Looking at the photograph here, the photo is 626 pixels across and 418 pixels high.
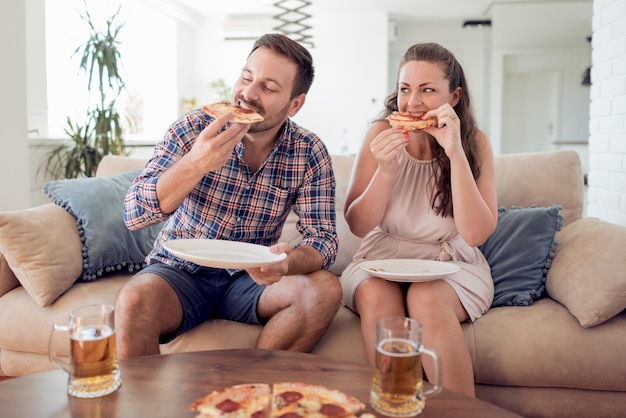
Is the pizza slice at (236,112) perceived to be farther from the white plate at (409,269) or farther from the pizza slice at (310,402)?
the pizza slice at (310,402)

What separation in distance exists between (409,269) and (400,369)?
0.83 metres

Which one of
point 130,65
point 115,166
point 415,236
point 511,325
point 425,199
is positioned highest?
point 130,65

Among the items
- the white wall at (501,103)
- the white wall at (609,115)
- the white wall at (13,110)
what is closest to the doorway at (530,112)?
the white wall at (501,103)

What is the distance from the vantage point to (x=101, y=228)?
2137 mm

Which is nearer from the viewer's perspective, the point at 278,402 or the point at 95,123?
the point at 278,402

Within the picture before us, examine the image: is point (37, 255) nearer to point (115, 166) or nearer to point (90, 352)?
point (115, 166)

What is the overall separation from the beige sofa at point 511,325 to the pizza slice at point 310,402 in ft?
2.42

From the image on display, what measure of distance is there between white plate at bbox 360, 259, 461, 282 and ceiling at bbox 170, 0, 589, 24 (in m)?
6.02

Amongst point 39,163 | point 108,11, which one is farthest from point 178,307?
point 108,11

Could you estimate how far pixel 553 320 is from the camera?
5.78 ft

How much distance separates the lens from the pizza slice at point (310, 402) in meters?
0.94

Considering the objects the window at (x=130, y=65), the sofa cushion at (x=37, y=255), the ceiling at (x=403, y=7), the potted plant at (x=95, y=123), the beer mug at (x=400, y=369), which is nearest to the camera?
the beer mug at (x=400, y=369)

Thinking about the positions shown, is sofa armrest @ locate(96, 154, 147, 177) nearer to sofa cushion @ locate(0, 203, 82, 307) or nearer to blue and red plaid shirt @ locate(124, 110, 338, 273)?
sofa cushion @ locate(0, 203, 82, 307)

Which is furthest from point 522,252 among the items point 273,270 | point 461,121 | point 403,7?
point 403,7
